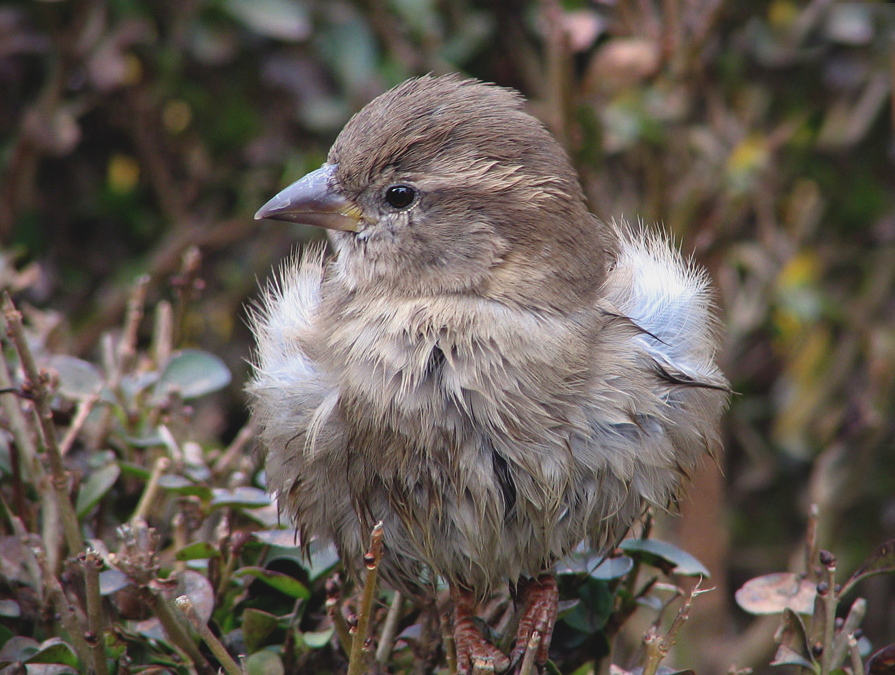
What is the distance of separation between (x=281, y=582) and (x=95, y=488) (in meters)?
0.44

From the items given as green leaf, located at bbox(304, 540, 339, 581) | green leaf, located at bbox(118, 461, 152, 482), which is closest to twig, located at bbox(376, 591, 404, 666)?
green leaf, located at bbox(304, 540, 339, 581)

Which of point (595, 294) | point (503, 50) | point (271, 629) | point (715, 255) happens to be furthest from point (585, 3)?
point (271, 629)

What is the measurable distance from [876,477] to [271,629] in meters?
3.04

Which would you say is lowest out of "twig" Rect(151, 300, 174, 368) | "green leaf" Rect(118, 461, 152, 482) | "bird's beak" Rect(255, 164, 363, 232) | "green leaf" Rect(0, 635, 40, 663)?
"green leaf" Rect(0, 635, 40, 663)

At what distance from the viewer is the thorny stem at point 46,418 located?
1.82 meters

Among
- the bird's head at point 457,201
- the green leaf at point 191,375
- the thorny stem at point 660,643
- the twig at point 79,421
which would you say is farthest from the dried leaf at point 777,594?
the twig at point 79,421

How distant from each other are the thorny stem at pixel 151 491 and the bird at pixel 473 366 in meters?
0.22

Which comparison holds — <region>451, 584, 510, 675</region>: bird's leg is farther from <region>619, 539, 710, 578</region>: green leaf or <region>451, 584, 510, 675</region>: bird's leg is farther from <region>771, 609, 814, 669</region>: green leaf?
<region>771, 609, 814, 669</region>: green leaf

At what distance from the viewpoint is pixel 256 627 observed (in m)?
1.88

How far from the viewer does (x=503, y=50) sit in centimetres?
438

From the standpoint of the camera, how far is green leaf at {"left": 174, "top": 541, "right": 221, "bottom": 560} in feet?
6.30

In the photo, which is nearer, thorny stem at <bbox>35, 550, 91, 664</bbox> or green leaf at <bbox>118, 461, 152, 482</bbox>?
thorny stem at <bbox>35, 550, 91, 664</bbox>

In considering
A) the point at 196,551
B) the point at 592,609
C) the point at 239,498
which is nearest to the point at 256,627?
the point at 196,551

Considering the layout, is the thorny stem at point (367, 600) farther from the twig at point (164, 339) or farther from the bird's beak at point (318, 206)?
the twig at point (164, 339)
